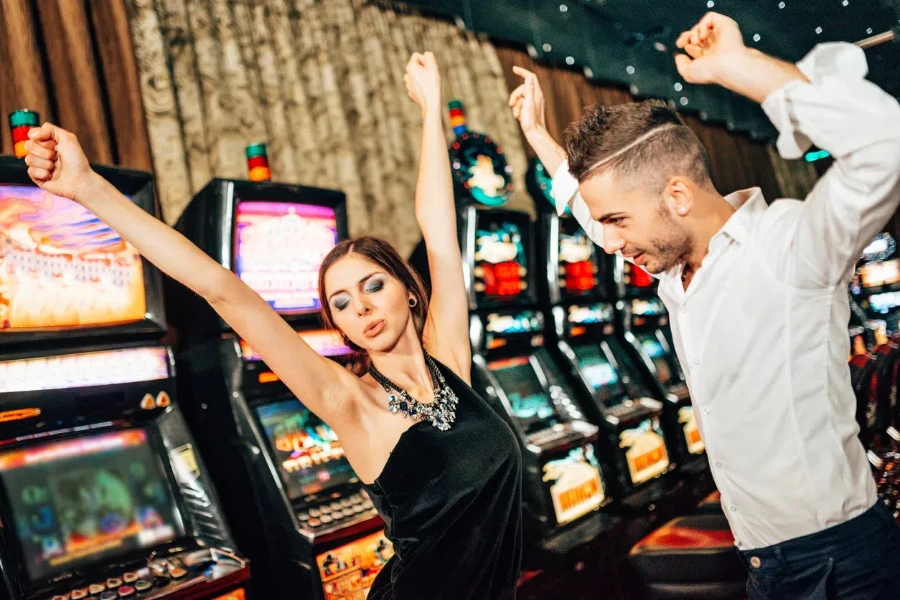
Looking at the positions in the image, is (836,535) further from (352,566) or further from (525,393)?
(525,393)

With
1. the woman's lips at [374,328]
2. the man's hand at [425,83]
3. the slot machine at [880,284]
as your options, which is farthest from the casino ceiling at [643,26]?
the woman's lips at [374,328]

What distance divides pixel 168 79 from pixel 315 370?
90.5 inches

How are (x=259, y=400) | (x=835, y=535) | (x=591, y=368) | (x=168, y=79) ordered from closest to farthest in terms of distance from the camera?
(x=835, y=535) → (x=259, y=400) → (x=168, y=79) → (x=591, y=368)

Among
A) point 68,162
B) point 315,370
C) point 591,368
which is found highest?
point 68,162

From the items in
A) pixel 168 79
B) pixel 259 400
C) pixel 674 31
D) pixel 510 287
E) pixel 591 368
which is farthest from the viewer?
pixel 674 31

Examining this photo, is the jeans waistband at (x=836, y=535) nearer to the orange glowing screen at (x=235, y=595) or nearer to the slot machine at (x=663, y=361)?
the orange glowing screen at (x=235, y=595)

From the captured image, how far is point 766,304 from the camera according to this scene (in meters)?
1.21

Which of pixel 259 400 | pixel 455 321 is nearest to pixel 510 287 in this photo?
pixel 259 400

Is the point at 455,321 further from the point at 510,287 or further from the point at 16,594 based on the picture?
the point at 510,287

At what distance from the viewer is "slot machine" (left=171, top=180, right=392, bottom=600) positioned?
212 cm

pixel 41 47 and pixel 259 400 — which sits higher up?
pixel 41 47

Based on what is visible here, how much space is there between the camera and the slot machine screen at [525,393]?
132 inches

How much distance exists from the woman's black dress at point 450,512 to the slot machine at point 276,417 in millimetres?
627

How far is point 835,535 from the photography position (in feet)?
3.96
